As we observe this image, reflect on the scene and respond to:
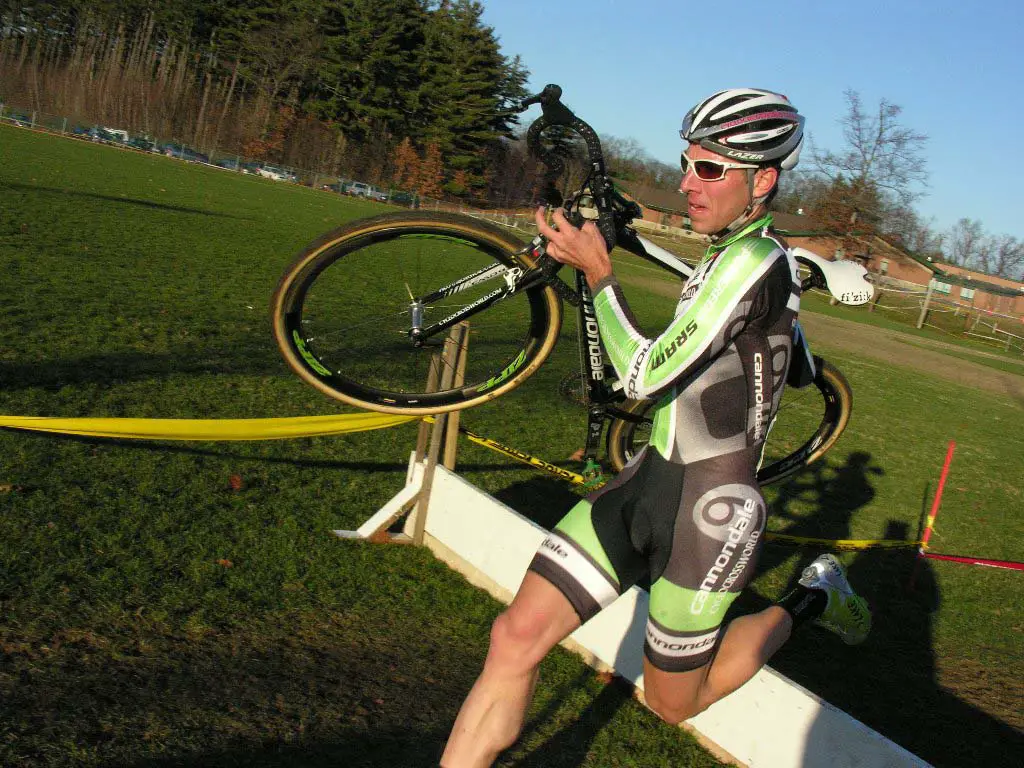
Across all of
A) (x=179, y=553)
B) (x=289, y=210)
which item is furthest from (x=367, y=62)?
(x=179, y=553)

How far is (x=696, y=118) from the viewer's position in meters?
3.31

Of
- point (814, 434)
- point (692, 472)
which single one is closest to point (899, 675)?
point (814, 434)

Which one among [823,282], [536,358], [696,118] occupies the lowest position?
[536,358]

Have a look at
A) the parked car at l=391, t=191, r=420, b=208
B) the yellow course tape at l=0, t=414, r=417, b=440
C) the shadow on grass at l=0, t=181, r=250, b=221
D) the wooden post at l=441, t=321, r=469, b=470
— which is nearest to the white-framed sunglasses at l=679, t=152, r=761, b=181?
the wooden post at l=441, t=321, r=469, b=470

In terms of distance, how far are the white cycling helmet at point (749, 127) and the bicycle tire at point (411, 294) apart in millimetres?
1340

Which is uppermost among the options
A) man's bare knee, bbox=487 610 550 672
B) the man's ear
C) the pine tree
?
the pine tree

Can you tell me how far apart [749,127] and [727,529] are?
1451 mm

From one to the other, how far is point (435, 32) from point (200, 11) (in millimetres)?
29248

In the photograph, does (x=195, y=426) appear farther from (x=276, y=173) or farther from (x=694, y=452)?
(x=276, y=173)

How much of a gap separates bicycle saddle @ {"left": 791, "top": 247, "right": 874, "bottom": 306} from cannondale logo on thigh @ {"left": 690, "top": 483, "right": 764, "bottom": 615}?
159cm

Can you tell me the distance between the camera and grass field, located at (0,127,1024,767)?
12.8 feet

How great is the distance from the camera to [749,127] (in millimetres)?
3203

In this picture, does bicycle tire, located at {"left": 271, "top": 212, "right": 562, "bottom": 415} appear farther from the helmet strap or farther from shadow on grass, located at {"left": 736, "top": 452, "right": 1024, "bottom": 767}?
shadow on grass, located at {"left": 736, "top": 452, "right": 1024, "bottom": 767}

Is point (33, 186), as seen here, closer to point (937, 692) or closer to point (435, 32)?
point (937, 692)
